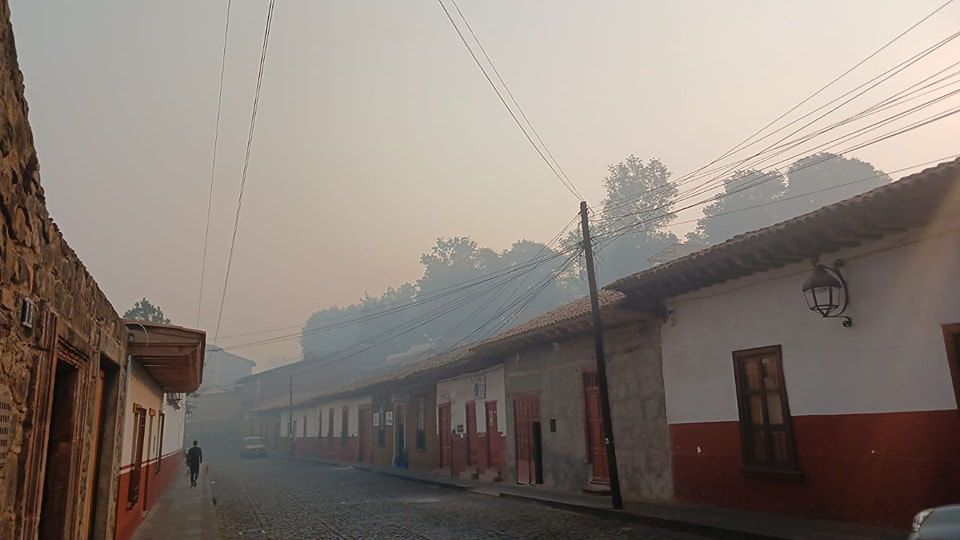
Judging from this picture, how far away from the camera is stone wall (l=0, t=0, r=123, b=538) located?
338cm

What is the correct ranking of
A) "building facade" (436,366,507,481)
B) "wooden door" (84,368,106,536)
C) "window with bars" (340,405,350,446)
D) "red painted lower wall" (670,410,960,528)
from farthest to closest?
"window with bars" (340,405,350,446) < "building facade" (436,366,507,481) < "red painted lower wall" (670,410,960,528) < "wooden door" (84,368,106,536)

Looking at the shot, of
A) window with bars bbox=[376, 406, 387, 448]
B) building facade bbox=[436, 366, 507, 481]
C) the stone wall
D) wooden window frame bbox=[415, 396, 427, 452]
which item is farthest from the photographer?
window with bars bbox=[376, 406, 387, 448]

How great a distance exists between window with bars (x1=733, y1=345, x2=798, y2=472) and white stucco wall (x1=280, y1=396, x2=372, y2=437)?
2602 cm

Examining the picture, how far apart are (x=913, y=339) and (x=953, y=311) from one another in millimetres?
626

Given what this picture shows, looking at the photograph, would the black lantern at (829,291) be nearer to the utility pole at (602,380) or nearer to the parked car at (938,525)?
the utility pole at (602,380)

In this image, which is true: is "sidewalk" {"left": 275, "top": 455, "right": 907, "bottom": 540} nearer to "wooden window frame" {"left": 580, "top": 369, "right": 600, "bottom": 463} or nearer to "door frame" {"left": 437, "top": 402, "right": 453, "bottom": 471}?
"wooden window frame" {"left": 580, "top": 369, "right": 600, "bottom": 463}

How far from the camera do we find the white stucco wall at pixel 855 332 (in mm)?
8930

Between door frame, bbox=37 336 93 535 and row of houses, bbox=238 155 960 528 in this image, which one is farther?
row of houses, bbox=238 155 960 528

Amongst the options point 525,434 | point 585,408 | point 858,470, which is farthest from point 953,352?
point 525,434

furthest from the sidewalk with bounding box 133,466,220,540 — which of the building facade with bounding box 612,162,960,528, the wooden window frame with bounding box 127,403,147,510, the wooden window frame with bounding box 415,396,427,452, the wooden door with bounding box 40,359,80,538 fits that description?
the building facade with bounding box 612,162,960,528

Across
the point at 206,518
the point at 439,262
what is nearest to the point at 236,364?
the point at 439,262

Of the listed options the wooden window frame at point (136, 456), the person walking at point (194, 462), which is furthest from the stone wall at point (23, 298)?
the person walking at point (194, 462)

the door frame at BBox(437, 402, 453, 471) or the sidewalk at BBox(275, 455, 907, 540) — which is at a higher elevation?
the door frame at BBox(437, 402, 453, 471)

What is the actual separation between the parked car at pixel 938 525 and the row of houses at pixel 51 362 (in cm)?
571
